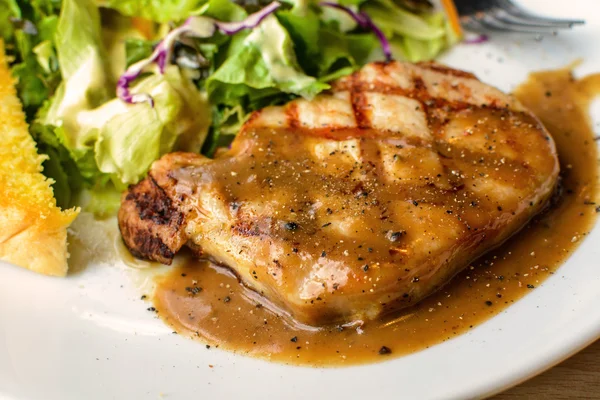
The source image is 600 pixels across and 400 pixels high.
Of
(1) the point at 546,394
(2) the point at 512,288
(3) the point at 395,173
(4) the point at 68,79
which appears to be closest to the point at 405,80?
(3) the point at 395,173

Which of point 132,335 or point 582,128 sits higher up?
point 582,128

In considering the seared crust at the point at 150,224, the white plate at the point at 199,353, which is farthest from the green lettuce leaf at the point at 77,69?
the white plate at the point at 199,353

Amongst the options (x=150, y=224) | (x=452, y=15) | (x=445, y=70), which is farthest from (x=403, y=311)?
(x=452, y=15)

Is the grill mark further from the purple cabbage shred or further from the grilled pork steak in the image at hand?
the purple cabbage shred

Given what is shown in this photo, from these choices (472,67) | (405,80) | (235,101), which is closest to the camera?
(405,80)

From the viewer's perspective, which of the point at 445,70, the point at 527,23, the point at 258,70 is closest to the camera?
the point at 445,70

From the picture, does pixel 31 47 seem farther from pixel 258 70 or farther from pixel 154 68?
pixel 258 70

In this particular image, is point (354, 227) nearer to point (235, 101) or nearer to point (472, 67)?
point (235, 101)
